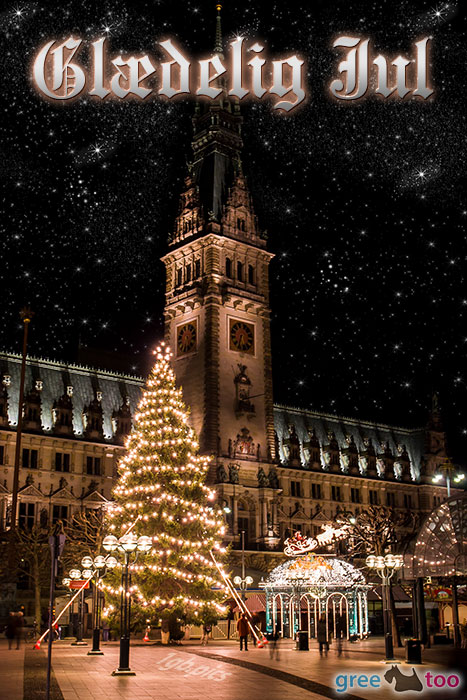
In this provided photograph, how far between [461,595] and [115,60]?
42067 millimetres

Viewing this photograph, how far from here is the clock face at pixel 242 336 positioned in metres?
78.6

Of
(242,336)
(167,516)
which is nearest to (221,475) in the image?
(242,336)

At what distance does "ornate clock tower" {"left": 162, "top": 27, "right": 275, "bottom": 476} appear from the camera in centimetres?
7544

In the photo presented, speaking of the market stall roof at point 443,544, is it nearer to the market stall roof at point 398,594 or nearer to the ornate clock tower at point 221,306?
the market stall roof at point 398,594

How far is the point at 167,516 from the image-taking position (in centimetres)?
4588

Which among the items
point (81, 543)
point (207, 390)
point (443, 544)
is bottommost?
point (443, 544)

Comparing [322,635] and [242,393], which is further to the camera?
[242,393]

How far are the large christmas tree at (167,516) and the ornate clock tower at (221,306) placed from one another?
2489 centimetres

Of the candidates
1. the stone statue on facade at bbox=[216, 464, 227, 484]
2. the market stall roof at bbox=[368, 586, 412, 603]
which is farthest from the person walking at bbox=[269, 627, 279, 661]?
the stone statue on facade at bbox=[216, 464, 227, 484]

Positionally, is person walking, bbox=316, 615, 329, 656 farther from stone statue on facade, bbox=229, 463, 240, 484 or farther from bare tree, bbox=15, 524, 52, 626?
stone statue on facade, bbox=229, 463, 240, 484

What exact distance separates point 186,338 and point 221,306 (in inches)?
185

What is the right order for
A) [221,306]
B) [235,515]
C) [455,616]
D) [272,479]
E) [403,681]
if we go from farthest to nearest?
[221,306]
[272,479]
[235,515]
[455,616]
[403,681]

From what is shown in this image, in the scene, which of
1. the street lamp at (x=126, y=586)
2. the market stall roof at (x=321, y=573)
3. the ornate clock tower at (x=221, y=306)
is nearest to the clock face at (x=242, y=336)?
the ornate clock tower at (x=221, y=306)

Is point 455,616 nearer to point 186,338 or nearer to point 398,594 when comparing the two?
point 398,594
